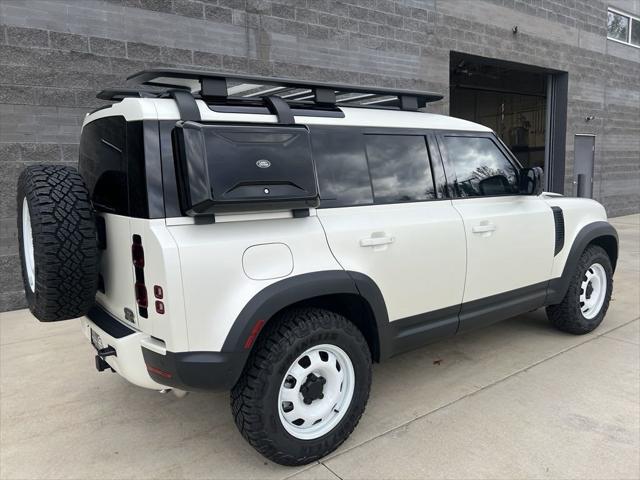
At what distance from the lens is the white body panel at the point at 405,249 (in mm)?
2869

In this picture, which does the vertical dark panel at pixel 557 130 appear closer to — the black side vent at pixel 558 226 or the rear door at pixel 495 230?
the black side vent at pixel 558 226

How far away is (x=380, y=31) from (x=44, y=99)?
567 centimetres

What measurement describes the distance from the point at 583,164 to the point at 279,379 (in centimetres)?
1382

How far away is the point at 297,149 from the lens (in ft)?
8.44

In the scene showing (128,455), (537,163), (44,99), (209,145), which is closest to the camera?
(209,145)

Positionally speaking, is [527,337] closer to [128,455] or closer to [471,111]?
[128,455]

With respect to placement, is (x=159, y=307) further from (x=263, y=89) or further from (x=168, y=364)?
(x=263, y=89)

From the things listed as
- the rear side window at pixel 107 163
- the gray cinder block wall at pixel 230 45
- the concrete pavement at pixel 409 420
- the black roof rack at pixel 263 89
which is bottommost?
the concrete pavement at pixel 409 420

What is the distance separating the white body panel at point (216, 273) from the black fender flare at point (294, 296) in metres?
0.04

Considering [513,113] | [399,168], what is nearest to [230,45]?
[399,168]

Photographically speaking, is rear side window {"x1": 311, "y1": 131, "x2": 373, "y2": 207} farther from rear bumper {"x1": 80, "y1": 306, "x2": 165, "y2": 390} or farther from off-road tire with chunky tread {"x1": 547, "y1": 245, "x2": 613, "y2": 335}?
off-road tire with chunky tread {"x1": 547, "y1": 245, "x2": 613, "y2": 335}

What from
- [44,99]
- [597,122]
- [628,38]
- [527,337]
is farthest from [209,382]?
[628,38]

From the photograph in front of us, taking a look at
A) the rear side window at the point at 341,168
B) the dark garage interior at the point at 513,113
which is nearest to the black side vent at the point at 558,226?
the rear side window at the point at 341,168

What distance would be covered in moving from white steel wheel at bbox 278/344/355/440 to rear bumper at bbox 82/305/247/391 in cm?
35
